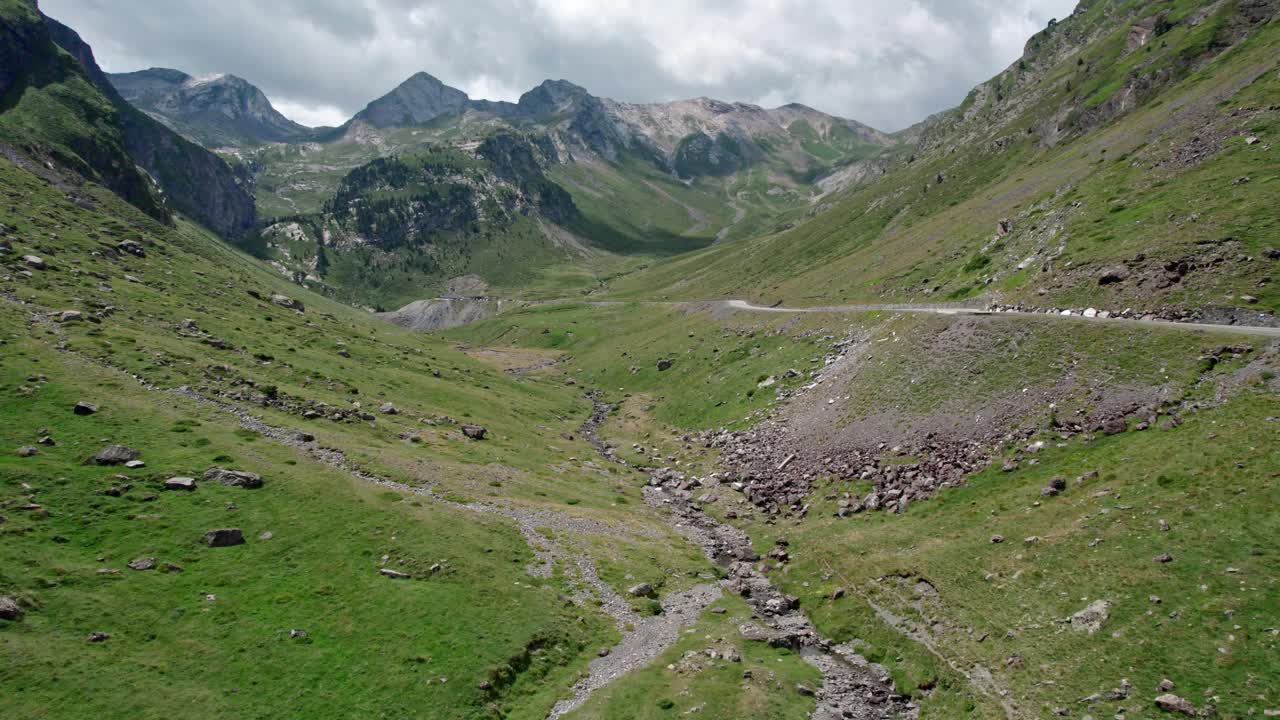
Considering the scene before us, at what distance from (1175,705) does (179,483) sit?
194 ft

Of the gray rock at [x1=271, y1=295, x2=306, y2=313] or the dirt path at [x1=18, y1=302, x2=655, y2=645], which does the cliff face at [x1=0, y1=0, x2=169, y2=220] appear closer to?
the gray rock at [x1=271, y1=295, x2=306, y2=313]

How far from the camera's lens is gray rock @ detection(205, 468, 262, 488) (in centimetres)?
4644

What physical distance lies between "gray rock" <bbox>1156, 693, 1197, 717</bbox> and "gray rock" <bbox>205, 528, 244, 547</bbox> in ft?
166

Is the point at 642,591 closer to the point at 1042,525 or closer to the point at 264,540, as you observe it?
A: the point at 1042,525

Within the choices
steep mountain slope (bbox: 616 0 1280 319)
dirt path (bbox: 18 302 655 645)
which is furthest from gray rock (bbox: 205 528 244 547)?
steep mountain slope (bbox: 616 0 1280 319)

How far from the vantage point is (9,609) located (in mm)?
28344

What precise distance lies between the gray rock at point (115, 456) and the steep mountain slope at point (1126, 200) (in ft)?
283

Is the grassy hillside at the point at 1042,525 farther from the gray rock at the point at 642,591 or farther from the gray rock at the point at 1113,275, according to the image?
the gray rock at the point at 1113,275

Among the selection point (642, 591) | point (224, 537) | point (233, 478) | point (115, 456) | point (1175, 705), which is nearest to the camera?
point (1175, 705)

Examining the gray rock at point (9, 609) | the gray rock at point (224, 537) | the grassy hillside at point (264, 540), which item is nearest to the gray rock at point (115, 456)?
the grassy hillside at point (264, 540)

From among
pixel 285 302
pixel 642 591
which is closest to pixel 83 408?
pixel 642 591

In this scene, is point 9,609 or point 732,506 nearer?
point 9,609

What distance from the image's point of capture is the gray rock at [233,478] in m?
46.4

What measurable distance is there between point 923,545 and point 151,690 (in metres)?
43.9
